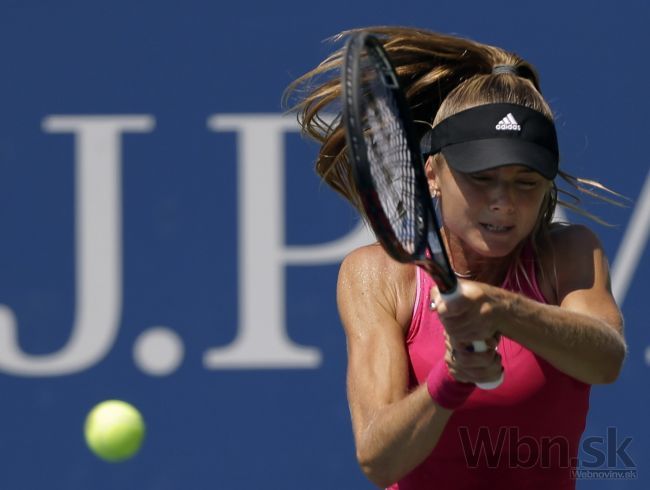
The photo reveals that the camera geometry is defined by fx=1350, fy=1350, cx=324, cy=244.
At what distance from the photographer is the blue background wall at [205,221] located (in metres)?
4.36

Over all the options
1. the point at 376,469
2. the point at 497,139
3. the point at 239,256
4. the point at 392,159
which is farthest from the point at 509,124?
the point at 239,256

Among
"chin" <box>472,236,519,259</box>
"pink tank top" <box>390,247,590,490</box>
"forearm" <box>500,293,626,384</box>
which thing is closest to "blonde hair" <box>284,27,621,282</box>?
"chin" <box>472,236,519,259</box>

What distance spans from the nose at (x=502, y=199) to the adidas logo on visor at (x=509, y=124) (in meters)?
0.11

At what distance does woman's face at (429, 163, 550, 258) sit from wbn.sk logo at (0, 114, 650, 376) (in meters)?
1.81

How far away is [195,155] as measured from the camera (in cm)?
440

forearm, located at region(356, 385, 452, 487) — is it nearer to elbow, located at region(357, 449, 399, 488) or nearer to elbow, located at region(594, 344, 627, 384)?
elbow, located at region(357, 449, 399, 488)

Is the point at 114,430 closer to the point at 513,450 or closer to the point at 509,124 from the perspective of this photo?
the point at 513,450

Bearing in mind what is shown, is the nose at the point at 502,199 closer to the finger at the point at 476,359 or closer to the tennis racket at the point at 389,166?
the tennis racket at the point at 389,166

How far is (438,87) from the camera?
2.92 metres

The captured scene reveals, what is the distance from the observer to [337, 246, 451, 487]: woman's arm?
2.39 metres

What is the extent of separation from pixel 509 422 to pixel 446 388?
0.38 meters

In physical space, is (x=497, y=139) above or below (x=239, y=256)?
above

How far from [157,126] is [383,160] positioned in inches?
82.6

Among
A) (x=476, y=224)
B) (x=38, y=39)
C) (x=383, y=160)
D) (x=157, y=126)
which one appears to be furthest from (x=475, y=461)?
(x=38, y=39)
